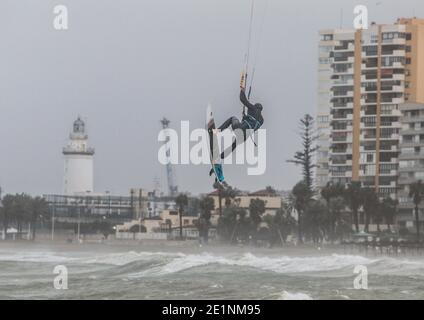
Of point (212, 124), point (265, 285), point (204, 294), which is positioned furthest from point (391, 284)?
point (212, 124)

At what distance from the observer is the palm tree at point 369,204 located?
2062 inches

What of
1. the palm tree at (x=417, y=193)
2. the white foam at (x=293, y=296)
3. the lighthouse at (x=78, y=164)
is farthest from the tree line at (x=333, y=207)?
the white foam at (x=293, y=296)

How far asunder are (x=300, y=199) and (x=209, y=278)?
24.0 metres

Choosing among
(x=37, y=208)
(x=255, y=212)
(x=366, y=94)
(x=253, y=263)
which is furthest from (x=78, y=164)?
(x=253, y=263)

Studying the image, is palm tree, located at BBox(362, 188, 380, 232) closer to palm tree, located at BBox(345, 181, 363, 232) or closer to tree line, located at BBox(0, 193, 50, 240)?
palm tree, located at BBox(345, 181, 363, 232)

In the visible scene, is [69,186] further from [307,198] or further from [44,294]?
[44,294]

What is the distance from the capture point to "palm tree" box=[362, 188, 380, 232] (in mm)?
52375

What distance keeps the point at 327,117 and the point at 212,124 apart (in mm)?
37846

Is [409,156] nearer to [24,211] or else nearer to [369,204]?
[369,204]

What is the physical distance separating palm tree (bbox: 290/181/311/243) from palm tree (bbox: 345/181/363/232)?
1.63 m

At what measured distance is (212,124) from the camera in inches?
900

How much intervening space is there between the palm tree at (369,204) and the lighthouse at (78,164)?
1108cm

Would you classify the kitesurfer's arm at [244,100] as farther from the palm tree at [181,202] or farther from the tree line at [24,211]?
the tree line at [24,211]

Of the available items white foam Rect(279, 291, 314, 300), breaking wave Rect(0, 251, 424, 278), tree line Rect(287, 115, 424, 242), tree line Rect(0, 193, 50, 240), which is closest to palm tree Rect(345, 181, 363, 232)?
tree line Rect(287, 115, 424, 242)
